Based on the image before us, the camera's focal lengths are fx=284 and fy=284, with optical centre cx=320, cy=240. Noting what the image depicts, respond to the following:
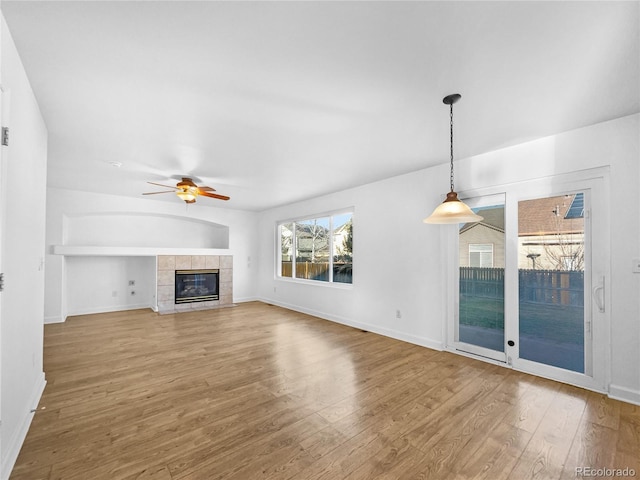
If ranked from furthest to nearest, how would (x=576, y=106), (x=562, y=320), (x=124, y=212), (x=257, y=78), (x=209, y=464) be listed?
(x=124, y=212) < (x=562, y=320) < (x=576, y=106) < (x=257, y=78) < (x=209, y=464)

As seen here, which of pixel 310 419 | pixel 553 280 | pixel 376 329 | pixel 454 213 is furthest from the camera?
pixel 376 329

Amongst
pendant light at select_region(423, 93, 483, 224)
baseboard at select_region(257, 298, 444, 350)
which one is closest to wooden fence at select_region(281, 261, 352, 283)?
baseboard at select_region(257, 298, 444, 350)

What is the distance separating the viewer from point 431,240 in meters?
4.08

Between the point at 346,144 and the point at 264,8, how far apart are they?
1946 mm

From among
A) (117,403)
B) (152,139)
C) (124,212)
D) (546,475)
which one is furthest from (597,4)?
(124,212)

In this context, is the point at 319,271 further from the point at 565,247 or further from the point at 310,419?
the point at 565,247

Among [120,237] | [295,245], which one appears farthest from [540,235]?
[120,237]

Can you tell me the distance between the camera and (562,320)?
3.01m

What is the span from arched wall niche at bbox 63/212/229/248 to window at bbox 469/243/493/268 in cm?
614

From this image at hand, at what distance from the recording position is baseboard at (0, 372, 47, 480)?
165 centimetres

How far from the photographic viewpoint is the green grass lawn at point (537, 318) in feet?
9.64

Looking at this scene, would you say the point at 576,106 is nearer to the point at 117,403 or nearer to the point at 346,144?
the point at 346,144

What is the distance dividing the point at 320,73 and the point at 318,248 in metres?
4.61

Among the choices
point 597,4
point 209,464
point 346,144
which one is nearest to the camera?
point 597,4
